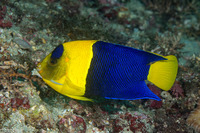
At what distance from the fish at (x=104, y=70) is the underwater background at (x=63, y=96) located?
2.51 feet

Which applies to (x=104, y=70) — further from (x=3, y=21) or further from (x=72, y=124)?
(x=3, y=21)

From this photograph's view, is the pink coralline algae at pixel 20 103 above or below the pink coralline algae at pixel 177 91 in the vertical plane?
above

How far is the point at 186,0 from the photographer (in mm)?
7590

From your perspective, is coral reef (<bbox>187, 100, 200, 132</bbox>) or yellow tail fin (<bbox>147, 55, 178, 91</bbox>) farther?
coral reef (<bbox>187, 100, 200, 132</bbox>)

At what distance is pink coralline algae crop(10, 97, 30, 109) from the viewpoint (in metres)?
2.37

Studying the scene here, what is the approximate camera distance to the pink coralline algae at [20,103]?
2.37 m

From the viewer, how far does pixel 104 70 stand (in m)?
1.89

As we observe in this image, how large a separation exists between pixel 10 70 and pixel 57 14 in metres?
2.36

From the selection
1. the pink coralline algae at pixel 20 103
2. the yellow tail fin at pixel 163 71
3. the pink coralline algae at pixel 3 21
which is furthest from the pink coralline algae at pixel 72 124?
the pink coralline algae at pixel 3 21

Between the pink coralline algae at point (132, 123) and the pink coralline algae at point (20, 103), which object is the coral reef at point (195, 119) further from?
the pink coralline algae at point (20, 103)

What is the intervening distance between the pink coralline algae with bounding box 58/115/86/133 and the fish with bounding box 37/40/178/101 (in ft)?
2.17

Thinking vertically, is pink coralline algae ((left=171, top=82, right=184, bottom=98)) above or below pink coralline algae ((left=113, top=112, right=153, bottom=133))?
above

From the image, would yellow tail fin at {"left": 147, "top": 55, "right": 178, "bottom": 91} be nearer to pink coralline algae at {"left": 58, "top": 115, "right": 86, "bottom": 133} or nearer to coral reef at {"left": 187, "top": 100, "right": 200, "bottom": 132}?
pink coralline algae at {"left": 58, "top": 115, "right": 86, "bottom": 133}

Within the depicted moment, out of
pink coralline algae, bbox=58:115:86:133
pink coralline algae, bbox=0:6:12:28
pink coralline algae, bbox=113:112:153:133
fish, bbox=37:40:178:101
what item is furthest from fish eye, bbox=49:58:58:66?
pink coralline algae, bbox=0:6:12:28
